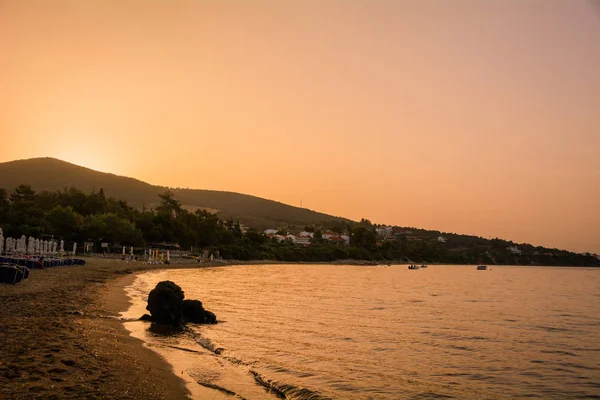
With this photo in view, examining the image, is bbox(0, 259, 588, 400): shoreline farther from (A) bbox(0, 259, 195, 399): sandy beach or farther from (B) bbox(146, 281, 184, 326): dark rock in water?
(B) bbox(146, 281, 184, 326): dark rock in water

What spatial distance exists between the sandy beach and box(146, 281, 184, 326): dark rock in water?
1809 mm

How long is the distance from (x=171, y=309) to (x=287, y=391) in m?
10.3

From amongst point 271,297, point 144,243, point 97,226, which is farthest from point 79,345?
point 144,243

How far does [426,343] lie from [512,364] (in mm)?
4081

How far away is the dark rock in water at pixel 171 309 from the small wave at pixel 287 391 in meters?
8.89

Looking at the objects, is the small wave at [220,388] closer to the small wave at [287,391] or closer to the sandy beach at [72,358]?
the sandy beach at [72,358]

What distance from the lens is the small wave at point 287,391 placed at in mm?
11625

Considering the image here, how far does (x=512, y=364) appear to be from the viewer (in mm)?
16641

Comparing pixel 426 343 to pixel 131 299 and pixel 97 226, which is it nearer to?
pixel 131 299

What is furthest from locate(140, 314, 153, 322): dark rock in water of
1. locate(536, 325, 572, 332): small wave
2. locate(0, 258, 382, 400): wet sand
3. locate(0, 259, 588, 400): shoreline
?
locate(536, 325, 572, 332): small wave

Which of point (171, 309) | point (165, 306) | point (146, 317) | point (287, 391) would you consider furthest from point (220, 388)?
point (146, 317)

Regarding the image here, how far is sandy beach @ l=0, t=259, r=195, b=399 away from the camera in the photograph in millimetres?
9055

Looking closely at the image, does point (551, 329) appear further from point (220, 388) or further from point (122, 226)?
point (122, 226)

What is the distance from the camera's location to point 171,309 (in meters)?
21.1
